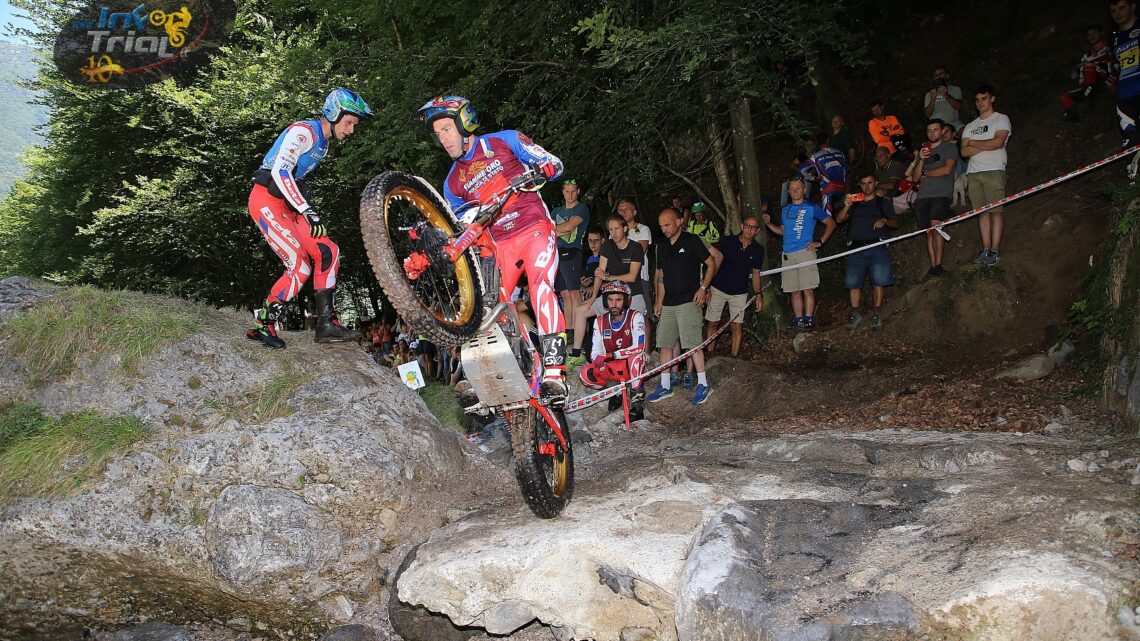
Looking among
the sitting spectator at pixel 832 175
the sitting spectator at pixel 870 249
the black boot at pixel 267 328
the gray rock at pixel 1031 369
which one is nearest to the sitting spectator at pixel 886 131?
the sitting spectator at pixel 832 175

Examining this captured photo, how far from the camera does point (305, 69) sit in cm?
1153

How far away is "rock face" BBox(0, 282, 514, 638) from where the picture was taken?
5879 millimetres

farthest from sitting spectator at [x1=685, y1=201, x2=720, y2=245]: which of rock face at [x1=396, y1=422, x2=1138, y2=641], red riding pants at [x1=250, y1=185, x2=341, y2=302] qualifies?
red riding pants at [x1=250, y1=185, x2=341, y2=302]

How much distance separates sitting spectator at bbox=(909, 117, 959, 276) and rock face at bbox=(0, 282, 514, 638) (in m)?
6.74

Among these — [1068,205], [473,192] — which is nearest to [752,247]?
[1068,205]

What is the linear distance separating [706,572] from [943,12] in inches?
649

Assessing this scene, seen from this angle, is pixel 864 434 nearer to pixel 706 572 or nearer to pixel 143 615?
pixel 706 572

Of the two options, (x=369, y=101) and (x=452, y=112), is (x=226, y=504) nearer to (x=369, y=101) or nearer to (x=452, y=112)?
(x=452, y=112)

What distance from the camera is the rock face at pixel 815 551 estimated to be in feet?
13.4

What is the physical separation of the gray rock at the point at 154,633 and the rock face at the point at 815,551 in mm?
1673

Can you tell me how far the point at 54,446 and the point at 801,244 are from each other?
8655 millimetres

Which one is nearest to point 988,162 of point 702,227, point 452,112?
point 702,227

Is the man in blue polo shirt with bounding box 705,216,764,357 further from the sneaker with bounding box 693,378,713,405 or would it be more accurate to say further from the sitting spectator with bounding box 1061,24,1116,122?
the sitting spectator with bounding box 1061,24,1116,122

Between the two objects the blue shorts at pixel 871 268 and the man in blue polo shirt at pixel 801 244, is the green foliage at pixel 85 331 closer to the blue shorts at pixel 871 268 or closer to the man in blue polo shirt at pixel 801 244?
the man in blue polo shirt at pixel 801 244
